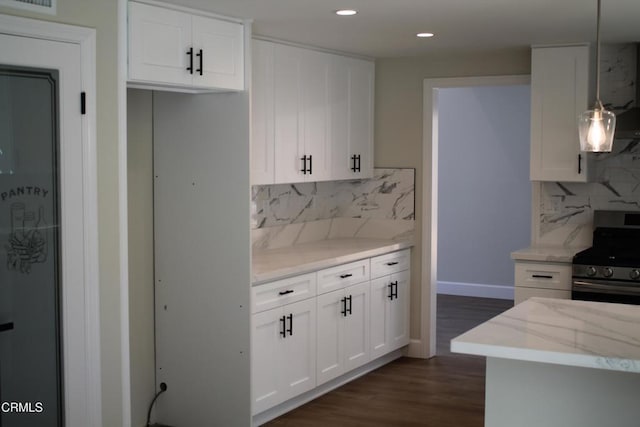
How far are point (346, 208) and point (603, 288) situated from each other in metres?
2.21

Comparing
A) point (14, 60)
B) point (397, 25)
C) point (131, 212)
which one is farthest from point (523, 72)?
point (14, 60)

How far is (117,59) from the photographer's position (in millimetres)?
3799

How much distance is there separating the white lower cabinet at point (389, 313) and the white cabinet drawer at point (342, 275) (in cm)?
18

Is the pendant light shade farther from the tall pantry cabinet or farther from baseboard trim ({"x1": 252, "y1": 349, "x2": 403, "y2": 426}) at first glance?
baseboard trim ({"x1": 252, "y1": 349, "x2": 403, "y2": 426})

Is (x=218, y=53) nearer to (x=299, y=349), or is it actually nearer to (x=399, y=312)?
(x=299, y=349)

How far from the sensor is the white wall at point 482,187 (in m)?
8.70

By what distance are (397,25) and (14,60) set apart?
2.34 m

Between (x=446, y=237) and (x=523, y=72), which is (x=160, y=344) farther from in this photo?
(x=446, y=237)

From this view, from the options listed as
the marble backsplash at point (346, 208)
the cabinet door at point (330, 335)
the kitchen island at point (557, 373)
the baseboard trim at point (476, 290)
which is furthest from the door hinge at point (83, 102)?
the baseboard trim at point (476, 290)

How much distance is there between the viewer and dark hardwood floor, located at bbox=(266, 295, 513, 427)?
5.05 meters

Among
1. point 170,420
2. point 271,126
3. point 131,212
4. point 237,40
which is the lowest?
point 170,420

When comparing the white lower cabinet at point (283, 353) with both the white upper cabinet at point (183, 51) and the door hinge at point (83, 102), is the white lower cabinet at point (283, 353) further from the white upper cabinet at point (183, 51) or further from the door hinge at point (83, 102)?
the door hinge at point (83, 102)

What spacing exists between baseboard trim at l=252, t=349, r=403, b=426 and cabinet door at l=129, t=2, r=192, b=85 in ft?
6.61

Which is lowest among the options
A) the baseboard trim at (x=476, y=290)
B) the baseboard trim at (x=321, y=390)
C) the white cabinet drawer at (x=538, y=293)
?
the baseboard trim at (x=321, y=390)
